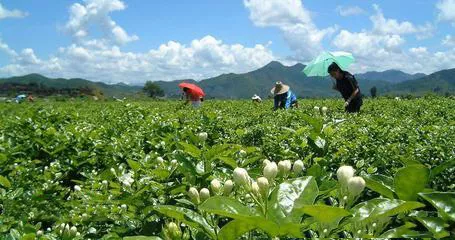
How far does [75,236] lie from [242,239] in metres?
0.94

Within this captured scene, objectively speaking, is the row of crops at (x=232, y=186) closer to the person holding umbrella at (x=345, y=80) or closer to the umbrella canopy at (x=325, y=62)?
the person holding umbrella at (x=345, y=80)

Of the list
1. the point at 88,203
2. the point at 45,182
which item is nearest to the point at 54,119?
the point at 45,182

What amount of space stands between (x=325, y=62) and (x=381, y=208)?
9957mm

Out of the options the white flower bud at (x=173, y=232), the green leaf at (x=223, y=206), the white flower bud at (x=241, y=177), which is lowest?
the white flower bud at (x=173, y=232)

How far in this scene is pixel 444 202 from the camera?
1.24 metres

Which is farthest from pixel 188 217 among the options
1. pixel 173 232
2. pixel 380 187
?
pixel 380 187

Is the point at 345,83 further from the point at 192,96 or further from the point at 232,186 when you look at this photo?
the point at 232,186

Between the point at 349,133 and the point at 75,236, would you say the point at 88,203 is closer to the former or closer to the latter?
the point at 75,236

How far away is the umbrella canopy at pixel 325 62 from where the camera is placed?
1048cm

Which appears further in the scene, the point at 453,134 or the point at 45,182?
the point at 453,134

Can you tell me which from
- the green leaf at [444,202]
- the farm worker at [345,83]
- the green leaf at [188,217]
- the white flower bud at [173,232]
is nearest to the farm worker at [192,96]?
the farm worker at [345,83]

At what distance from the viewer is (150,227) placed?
182 cm

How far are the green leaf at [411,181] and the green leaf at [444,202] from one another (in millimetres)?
61

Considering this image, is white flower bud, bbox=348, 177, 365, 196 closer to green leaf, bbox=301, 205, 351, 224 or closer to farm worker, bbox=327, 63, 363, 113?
green leaf, bbox=301, 205, 351, 224
